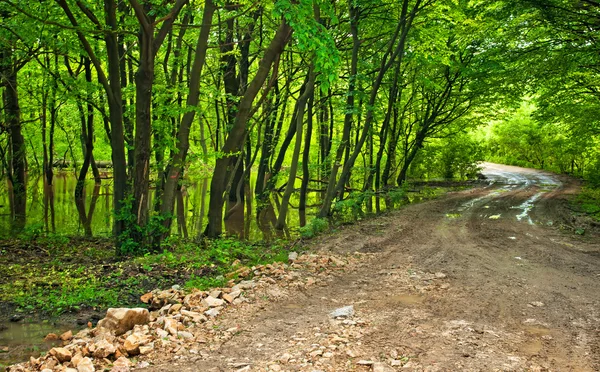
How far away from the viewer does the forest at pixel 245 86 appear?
30.6ft

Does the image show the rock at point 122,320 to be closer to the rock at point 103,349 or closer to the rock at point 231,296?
the rock at point 103,349

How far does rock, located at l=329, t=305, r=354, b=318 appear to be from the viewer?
18.0 ft

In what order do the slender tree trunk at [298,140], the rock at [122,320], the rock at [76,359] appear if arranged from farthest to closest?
the slender tree trunk at [298,140] → the rock at [122,320] → the rock at [76,359]

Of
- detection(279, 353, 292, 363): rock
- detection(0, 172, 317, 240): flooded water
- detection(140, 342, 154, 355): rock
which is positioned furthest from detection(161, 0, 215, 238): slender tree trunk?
detection(279, 353, 292, 363): rock

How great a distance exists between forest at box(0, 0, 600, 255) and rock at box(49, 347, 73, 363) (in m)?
4.84

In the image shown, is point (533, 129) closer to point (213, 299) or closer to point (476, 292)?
point (476, 292)

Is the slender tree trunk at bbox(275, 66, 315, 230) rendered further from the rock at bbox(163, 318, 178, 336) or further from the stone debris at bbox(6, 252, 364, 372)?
the rock at bbox(163, 318, 178, 336)

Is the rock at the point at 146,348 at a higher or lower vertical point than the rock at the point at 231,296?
lower

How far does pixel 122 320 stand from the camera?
517cm

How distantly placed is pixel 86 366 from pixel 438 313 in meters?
3.94

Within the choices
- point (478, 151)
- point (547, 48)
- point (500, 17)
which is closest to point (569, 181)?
point (478, 151)

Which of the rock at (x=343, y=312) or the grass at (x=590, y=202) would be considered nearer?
the rock at (x=343, y=312)

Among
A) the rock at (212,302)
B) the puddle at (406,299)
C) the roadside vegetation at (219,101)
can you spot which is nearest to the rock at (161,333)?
the rock at (212,302)

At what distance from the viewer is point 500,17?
13.4 m
